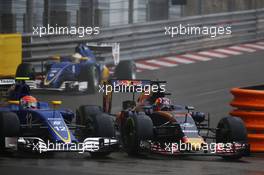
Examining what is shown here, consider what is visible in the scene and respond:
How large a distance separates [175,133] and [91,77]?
4727 millimetres

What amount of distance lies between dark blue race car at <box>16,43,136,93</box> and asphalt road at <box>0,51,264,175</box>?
0.86 feet

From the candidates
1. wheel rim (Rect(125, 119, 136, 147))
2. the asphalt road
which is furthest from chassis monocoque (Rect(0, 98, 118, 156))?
wheel rim (Rect(125, 119, 136, 147))

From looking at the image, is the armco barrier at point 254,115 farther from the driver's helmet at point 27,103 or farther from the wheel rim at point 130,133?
the driver's helmet at point 27,103

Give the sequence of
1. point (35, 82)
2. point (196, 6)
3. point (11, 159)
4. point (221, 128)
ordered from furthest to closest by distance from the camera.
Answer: point (196, 6) < point (35, 82) < point (221, 128) < point (11, 159)

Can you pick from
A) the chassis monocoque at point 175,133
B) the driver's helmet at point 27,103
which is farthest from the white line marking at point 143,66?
the driver's helmet at point 27,103

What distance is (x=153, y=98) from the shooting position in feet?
57.6

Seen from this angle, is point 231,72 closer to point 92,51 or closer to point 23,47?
point 92,51

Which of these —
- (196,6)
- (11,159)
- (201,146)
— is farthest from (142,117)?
(196,6)

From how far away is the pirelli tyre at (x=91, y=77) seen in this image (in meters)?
21.1

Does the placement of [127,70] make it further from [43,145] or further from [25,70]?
[43,145]

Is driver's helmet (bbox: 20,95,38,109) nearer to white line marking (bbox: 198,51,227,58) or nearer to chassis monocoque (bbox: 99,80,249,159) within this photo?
chassis monocoque (bbox: 99,80,249,159)

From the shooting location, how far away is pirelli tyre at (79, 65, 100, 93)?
2108 cm

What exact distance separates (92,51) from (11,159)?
20.6ft

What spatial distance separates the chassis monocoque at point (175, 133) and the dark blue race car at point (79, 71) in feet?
12.5
